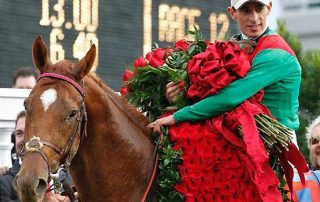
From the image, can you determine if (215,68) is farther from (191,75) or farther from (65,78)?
(65,78)

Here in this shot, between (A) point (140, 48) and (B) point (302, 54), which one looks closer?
(A) point (140, 48)

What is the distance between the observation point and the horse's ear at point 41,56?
4.77m

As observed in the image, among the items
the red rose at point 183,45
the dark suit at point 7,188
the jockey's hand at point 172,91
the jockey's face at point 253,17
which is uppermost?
the jockey's face at point 253,17

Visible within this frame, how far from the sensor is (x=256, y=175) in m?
4.81

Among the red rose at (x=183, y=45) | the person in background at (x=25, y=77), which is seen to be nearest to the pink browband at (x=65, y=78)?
the red rose at (x=183, y=45)

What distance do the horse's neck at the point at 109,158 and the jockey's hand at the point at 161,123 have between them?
0.13 meters

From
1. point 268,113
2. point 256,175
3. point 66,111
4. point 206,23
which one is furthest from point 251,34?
point 206,23

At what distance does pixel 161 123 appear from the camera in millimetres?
5039

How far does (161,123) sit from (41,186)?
0.83 m

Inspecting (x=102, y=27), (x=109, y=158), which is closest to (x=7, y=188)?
(x=109, y=158)

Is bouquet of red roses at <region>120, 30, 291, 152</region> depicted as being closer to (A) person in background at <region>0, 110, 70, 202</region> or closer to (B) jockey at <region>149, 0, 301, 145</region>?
(B) jockey at <region>149, 0, 301, 145</region>

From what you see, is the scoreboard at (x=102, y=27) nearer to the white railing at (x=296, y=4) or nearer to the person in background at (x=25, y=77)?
the person in background at (x=25, y=77)

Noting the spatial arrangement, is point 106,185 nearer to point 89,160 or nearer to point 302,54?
point 89,160

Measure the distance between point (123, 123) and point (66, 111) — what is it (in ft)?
1.56
